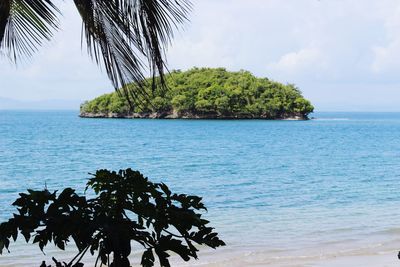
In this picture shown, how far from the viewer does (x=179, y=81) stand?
9794 centimetres

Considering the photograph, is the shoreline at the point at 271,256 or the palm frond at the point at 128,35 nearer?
the palm frond at the point at 128,35

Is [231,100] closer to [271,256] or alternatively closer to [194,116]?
[194,116]

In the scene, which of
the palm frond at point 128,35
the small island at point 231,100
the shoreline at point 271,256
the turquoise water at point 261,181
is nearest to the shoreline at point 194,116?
the small island at point 231,100

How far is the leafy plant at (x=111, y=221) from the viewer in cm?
174

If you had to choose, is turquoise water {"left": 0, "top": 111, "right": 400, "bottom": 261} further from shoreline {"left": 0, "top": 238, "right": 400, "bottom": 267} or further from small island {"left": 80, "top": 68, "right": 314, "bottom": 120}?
small island {"left": 80, "top": 68, "right": 314, "bottom": 120}

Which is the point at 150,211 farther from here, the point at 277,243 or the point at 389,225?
the point at 389,225

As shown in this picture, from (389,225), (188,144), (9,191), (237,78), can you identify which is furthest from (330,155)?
(237,78)

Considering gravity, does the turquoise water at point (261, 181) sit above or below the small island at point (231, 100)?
below

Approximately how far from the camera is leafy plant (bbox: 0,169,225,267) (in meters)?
1.74

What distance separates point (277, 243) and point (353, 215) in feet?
13.2

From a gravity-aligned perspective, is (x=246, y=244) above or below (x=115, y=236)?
below

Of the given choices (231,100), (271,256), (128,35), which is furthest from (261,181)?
(231,100)

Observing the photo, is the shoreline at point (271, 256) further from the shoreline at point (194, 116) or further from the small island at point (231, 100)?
the shoreline at point (194, 116)

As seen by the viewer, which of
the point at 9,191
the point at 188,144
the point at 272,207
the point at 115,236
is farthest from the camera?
the point at 188,144
